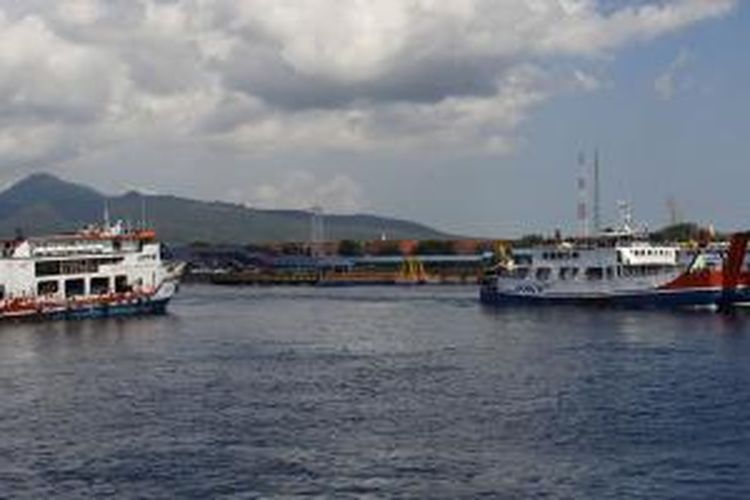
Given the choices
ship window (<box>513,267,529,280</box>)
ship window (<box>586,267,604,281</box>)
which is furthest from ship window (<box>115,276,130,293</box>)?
ship window (<box>586,267,604,281</box>)

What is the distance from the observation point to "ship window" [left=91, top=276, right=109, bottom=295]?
128m

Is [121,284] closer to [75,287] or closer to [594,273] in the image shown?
[75,287]

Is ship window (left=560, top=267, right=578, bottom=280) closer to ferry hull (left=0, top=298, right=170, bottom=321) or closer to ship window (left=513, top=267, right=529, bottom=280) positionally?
ship window (left=513, top=267, right=529, bottom=280)

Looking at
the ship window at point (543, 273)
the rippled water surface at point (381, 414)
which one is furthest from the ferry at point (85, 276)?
the ship window at point (543, 273)

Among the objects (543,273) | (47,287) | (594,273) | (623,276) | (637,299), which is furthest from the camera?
(543,273)

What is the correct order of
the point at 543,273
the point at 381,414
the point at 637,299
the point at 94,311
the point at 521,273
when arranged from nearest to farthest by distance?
1. the point at 381,414
2. the point at 94,311
3. the point at 637,299
4. the point at 543,273
5. the point at 521,273

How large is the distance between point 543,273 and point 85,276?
4813 centimetres

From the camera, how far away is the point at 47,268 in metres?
126

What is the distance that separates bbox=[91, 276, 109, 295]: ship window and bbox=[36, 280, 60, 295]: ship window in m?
3.62

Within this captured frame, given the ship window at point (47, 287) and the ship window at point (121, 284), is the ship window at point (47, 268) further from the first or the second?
the ship window at point (121, 284)

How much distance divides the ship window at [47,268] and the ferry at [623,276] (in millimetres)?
48566

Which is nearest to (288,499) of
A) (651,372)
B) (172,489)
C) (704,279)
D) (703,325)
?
(172,489)

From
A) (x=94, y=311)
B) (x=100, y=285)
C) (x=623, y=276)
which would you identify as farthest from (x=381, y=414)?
(x=623, y=276)

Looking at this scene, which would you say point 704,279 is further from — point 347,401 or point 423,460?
point 423,460
